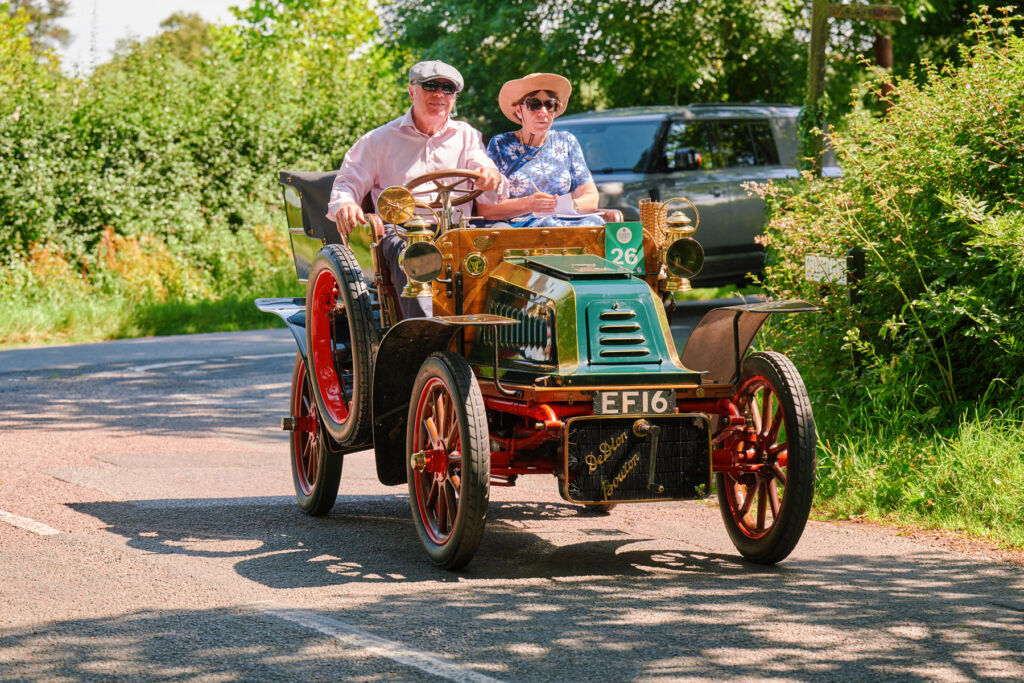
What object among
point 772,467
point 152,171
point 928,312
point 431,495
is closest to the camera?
point 772,467

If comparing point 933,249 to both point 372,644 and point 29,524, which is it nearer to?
point 372,644

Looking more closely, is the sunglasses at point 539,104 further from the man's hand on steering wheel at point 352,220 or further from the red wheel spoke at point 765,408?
the red wheel spoke at point 765,408

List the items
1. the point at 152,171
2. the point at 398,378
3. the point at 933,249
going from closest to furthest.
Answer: the point at 398,378 → the point at 933,249 → the point at 152,171

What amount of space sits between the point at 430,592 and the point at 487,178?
225cm

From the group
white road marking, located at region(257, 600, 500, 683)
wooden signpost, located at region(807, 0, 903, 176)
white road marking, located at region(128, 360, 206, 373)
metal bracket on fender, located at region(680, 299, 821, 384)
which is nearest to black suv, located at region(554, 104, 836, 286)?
wooden signpost, located at region(807, 0, 903, 176)

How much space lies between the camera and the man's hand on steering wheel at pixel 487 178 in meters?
6.75

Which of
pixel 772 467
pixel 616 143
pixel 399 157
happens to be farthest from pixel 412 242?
pixel 616 143

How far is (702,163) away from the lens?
1538cm

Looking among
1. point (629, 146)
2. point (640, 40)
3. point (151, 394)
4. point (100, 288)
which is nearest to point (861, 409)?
point (151, 394)

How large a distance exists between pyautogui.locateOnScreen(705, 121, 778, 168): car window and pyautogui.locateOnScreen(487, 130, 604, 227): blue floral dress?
841 centimetres

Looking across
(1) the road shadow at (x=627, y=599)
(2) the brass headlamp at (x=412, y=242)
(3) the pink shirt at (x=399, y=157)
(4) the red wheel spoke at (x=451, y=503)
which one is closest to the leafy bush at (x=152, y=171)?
(3) the pink shirt at (x=399, y=157)

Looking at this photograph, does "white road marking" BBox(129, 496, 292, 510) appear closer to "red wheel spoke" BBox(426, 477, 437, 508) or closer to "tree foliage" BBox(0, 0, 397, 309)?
"red wheel spoke" BBox(426, 477, 437, 508)

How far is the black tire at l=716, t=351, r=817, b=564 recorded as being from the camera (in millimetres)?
5609

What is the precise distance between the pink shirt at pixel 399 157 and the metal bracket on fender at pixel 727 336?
1471 mm
